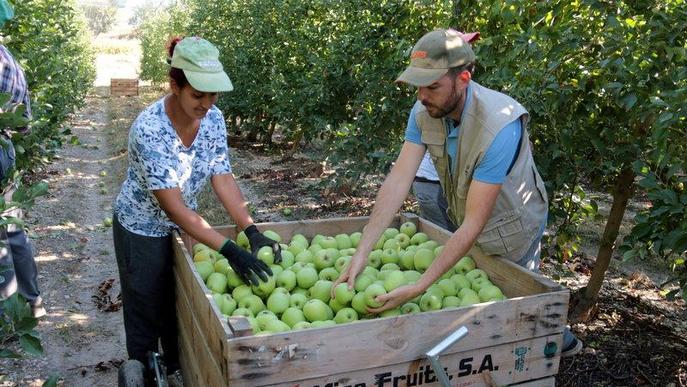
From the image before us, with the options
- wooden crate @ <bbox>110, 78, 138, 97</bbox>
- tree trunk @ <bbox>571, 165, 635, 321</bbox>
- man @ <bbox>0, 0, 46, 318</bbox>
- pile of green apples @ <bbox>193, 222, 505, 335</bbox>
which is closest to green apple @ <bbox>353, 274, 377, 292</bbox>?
pile of green apples @ <bbox>193, 222, 505, 335</bbox>

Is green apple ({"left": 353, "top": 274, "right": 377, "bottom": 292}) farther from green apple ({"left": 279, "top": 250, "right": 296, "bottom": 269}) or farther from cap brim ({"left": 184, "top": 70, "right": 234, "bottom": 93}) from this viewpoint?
cap brim ({"left": 184, "top": 70, "right": 234, "bottom": 93})

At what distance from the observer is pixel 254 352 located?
1.78m

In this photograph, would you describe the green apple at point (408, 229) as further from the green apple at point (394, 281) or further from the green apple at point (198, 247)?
the green apple at point (198, 247)

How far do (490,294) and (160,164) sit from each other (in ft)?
4.58

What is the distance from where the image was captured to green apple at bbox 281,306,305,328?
87.8 inches

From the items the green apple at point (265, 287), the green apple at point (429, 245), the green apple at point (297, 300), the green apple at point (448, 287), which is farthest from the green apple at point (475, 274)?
the green apple at point (265, 287)

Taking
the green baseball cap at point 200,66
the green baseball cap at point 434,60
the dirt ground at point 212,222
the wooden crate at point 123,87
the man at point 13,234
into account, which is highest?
the green baseball cap at point 434,60

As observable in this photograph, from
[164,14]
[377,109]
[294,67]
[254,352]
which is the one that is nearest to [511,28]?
[377,109]

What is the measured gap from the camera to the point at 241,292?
246cm

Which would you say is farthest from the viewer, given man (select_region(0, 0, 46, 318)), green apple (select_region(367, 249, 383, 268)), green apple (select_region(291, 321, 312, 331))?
man (select_region(0, 0, 46, 318))

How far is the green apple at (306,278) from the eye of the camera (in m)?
2.53

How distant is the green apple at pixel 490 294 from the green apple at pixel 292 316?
66 centimetres

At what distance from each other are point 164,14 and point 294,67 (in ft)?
78.8

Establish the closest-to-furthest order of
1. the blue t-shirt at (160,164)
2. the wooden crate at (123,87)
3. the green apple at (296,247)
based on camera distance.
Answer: the blue t-shirt at (160,164), the green apple at (296,247), the wooden crate at (123,87)
